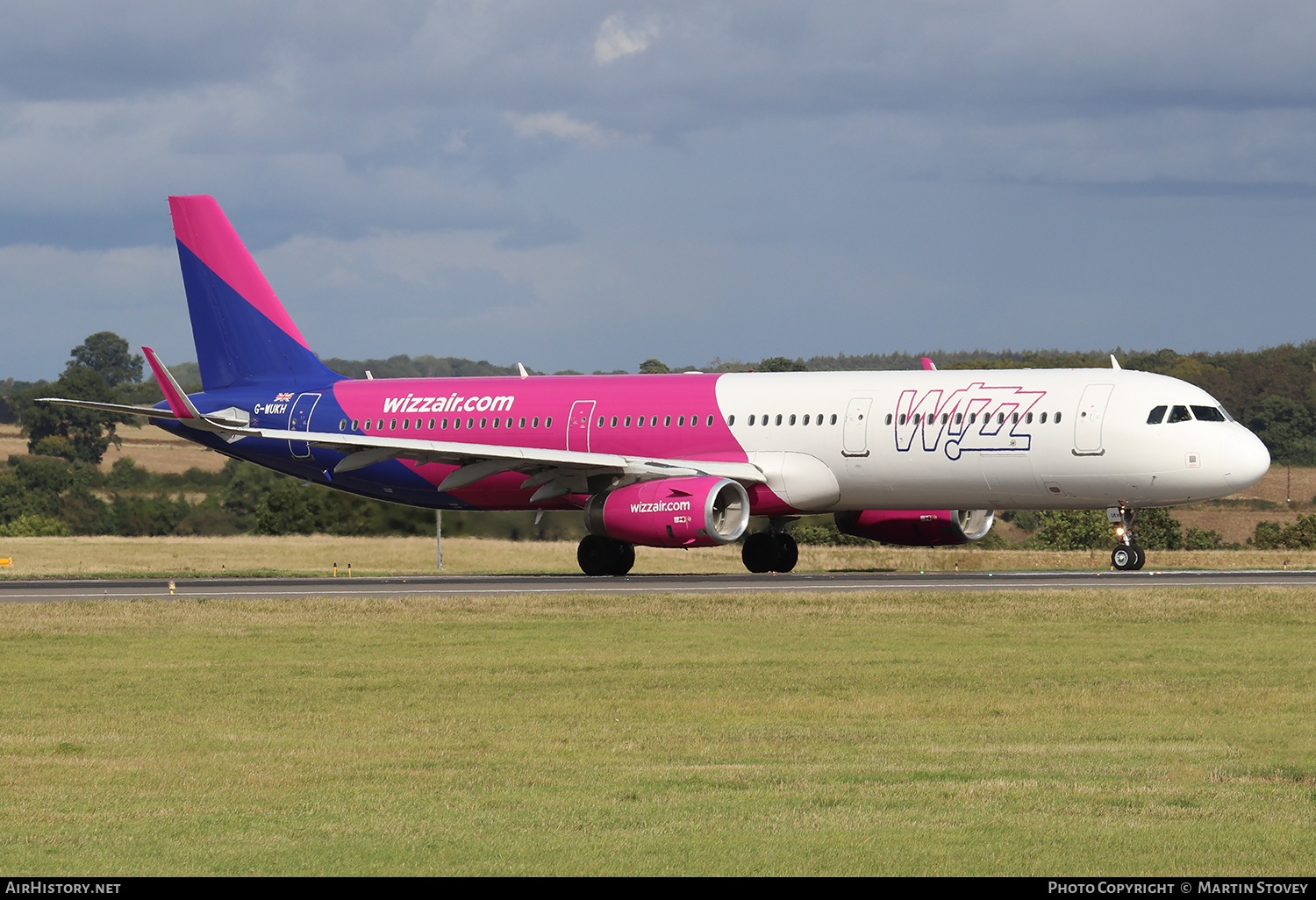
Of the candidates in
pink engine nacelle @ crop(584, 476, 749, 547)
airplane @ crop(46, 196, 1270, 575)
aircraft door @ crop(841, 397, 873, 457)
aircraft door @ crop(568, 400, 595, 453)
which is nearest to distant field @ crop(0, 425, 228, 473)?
airplane @ crop(46, 196, 1270, 575)

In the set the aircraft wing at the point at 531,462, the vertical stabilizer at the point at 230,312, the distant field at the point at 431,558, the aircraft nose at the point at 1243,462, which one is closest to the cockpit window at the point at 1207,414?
the aircraft nose at the point at 1243,462

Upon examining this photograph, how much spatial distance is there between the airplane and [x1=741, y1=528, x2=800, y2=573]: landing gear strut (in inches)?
1.8

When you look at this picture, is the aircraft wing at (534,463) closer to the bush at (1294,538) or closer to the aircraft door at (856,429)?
the aircraft door at (856,429)

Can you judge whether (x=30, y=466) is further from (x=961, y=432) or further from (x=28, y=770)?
(x=28, y=770)

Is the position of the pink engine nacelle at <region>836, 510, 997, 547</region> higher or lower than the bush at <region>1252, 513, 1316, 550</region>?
higher

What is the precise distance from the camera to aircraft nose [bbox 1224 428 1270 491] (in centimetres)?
3197

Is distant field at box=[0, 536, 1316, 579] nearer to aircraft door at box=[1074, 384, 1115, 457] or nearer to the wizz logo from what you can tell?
the wizz logo

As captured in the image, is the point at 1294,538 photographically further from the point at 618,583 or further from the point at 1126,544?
the point at 618,583

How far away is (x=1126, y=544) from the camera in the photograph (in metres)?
34.6

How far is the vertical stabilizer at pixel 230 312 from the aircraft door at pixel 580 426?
27.8 ft

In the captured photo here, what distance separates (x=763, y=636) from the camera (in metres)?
21.9

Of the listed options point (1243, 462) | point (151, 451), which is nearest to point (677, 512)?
point (1243, 462)

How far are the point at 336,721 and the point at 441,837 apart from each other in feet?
18.4

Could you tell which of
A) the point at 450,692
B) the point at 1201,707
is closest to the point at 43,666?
the point at 450,692
